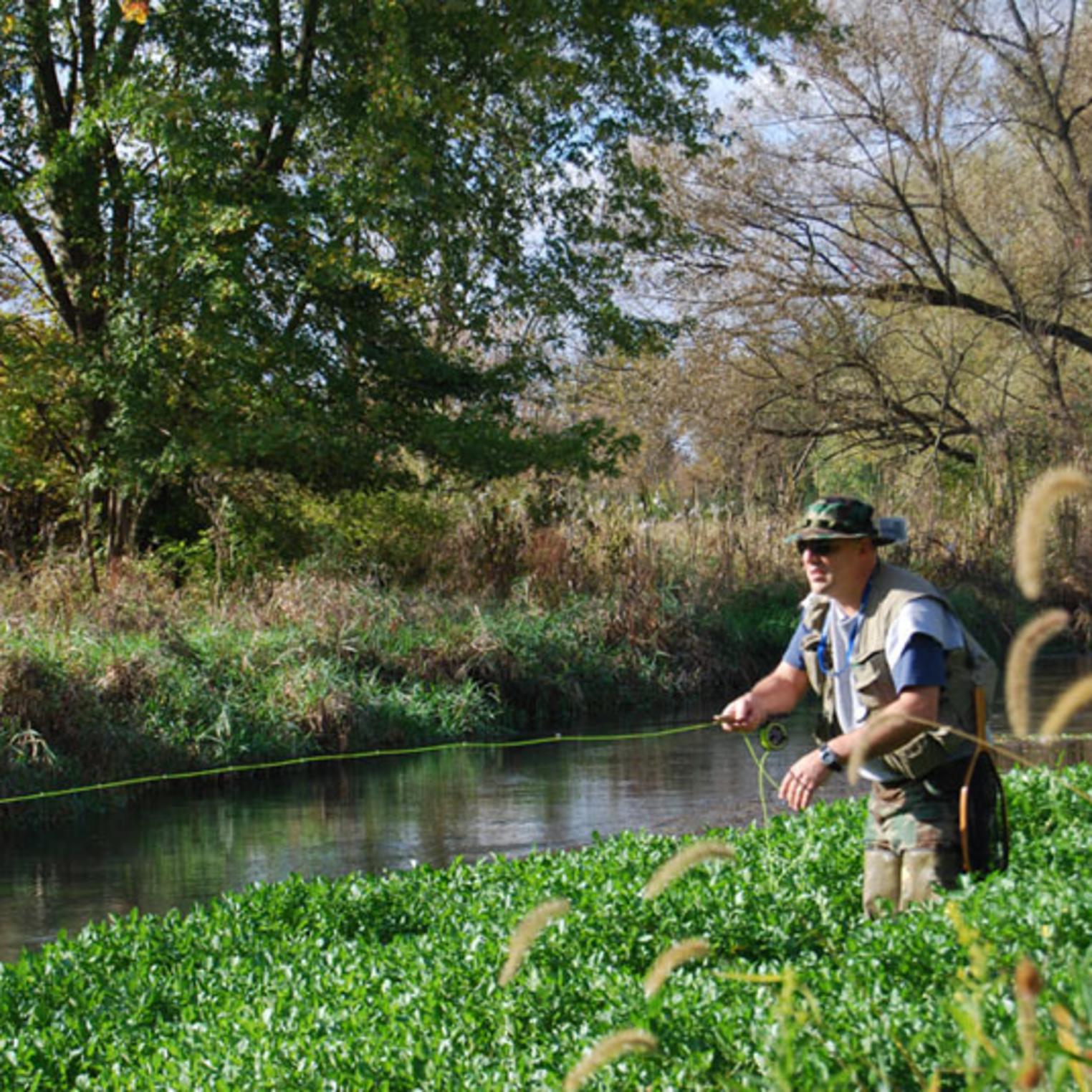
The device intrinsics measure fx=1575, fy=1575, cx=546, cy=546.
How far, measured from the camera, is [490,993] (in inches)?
192

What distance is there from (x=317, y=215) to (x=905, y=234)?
41.6ft

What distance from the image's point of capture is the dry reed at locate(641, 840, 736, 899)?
323 cm

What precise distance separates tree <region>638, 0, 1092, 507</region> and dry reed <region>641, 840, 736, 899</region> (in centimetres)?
2205

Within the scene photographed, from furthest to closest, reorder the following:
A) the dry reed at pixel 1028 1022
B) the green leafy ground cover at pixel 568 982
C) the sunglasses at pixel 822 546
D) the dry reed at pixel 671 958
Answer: the sunglasses at pixel 822 546 → the green leafy ground cover at pixel 568 982 → the dry reed at pixel 671 958 → the dry reed at pixel 1028 1022

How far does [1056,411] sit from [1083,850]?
20486 millimetres

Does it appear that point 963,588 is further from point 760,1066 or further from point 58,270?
point 760,1066

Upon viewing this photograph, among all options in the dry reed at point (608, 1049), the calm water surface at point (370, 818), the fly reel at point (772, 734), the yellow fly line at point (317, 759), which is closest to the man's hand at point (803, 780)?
the fly reel at point (772, 734)

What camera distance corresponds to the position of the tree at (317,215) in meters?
17.9

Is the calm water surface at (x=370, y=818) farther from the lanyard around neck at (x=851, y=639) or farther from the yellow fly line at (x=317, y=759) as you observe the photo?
the lanyard around neck at (x=851, y=639)

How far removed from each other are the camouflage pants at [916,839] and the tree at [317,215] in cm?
1302

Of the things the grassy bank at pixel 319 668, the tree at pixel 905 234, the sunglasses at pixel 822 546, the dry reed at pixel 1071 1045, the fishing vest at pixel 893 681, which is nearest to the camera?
the dry reed at pixel 1071 1045

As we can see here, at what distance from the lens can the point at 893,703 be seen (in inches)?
212

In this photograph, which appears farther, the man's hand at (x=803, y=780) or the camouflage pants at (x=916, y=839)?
the camouflage pants at (x=916, y=839)

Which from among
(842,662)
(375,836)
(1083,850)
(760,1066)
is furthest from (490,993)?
(375,836)
